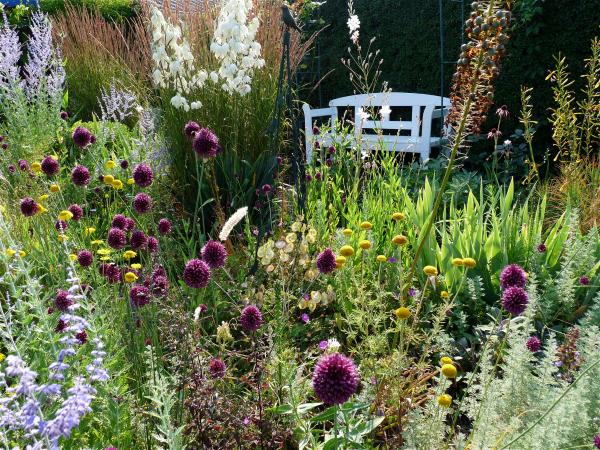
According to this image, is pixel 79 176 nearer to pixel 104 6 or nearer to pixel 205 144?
pixel 205 144

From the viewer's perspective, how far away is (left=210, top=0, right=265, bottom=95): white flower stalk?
3.82 metres

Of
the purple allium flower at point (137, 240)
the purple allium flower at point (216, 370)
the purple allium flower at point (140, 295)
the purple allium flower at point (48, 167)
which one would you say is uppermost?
the purple allium flower at point (48, 167)

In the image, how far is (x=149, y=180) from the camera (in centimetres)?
251

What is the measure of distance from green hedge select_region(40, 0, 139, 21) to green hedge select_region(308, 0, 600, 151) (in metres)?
3.58

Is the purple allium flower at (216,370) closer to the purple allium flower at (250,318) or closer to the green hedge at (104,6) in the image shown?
the purple allium flower at (250,318)

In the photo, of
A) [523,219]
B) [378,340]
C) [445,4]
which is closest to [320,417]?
[378,340]

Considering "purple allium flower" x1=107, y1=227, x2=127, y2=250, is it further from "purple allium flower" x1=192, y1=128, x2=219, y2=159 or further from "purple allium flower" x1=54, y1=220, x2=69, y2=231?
"purple allium flower" x1=192, y1=128, x2=219, y2=159

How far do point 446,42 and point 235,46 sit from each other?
3.42 meters

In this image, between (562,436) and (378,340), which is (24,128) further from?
(562,436)

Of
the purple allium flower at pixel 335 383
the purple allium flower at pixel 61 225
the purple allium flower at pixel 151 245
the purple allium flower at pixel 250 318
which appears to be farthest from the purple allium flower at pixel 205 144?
the purple allium flower at pixel 335 383

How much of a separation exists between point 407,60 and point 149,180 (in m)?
5.12

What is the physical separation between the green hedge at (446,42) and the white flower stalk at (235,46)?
2.54 m

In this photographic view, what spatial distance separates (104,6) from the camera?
382 inches

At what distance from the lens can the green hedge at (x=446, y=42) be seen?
546cm
